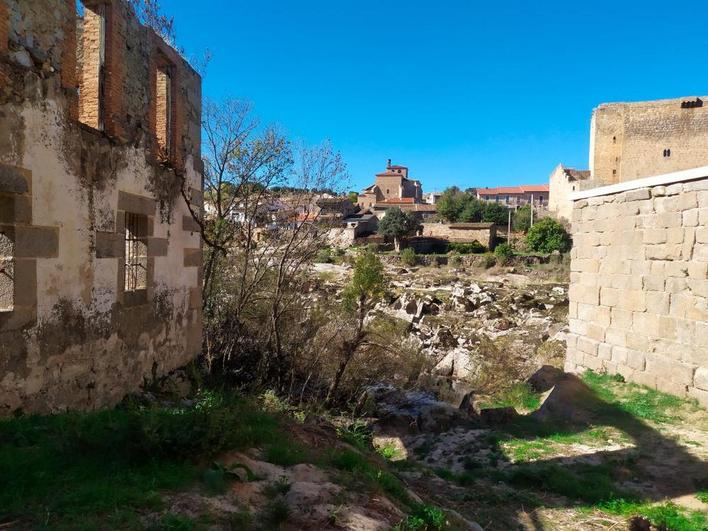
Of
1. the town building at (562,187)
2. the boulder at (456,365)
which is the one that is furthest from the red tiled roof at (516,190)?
the boulder at (456,365)

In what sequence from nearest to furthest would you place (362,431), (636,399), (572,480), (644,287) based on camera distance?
(572,480) → (362,431) → (636,399) → (644,287)

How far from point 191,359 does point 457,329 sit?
12042 mm

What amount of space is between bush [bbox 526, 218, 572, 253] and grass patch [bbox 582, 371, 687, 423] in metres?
34.0

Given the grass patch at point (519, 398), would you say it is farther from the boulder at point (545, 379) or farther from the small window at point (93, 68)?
the small window at point (93, 68)

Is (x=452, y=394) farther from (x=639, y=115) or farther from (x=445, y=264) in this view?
(x=639, y=115)

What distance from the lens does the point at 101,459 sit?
316cm

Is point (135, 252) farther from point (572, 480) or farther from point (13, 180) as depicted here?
point (572, 480)

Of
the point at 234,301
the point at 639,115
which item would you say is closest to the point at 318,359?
the point at 234,301

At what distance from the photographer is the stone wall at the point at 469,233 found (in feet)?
145

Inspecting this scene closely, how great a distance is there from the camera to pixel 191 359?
7129 millimetres

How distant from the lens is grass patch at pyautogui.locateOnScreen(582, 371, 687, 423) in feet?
22.5

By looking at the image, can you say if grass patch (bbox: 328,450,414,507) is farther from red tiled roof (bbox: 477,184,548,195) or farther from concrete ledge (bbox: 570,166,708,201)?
red tiled roof (bbox: 477,184,548,195)

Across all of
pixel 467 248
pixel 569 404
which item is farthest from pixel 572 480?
pixel 467 248

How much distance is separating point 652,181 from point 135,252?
703 centimetres
